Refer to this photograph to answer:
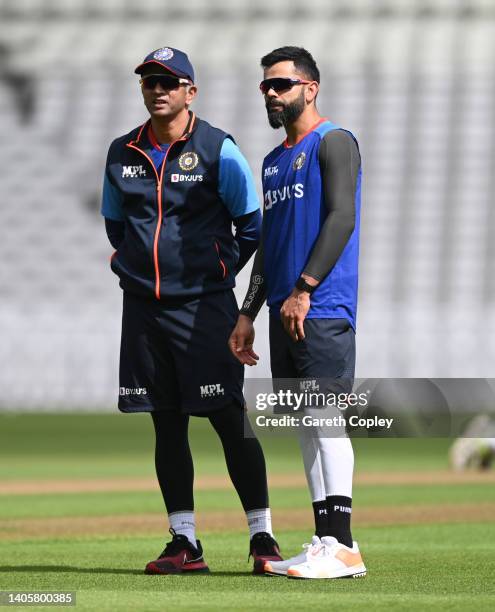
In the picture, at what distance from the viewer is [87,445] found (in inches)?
765

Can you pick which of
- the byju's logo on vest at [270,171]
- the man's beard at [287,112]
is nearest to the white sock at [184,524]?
the byju's logo on vest at [270,171]

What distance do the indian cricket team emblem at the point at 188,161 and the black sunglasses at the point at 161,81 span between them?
11.9 inches

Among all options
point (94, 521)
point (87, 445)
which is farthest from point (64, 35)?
point (94, 521)

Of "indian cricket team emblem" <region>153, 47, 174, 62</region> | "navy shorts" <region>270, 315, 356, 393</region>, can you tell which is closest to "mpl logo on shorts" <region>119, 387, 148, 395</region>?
"navy shorts" <region>270, 315, 356, 393</region>

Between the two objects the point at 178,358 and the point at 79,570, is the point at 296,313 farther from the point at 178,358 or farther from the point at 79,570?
the point at 79,570

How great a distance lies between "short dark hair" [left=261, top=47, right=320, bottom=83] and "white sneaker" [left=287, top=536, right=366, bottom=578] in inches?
75.0

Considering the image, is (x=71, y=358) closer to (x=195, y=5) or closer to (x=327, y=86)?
(x=327, y=86)

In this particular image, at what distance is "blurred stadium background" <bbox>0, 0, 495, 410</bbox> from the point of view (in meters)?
22.1

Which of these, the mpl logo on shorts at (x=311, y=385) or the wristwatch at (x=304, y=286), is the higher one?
the wristwatch at (x=304, y=286)

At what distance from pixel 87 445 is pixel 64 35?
1299 centimetres

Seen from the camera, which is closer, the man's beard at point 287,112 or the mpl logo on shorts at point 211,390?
the man's beard at point 287,112

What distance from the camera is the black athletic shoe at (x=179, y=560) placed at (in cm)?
568

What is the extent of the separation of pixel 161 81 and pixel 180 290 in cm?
91

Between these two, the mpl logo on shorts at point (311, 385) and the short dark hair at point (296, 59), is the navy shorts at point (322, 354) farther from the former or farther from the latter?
the short dark hair at point (296, 59)
